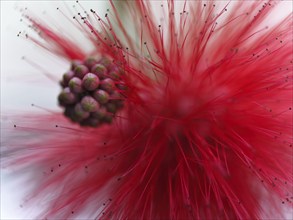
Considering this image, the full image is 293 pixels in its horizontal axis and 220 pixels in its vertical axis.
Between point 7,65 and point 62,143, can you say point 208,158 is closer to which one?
point 62,143

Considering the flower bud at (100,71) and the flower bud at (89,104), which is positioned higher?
the flower bud at (100,71)

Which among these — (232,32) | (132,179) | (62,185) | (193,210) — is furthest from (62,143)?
(232,32)

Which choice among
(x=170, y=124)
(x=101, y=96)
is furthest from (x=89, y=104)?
(x=170, y=124)

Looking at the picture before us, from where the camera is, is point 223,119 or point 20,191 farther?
point 20,191

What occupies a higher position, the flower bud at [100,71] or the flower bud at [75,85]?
the flower bud at [100,71]

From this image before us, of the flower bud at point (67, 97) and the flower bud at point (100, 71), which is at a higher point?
the flower bud at point (100, 71)
